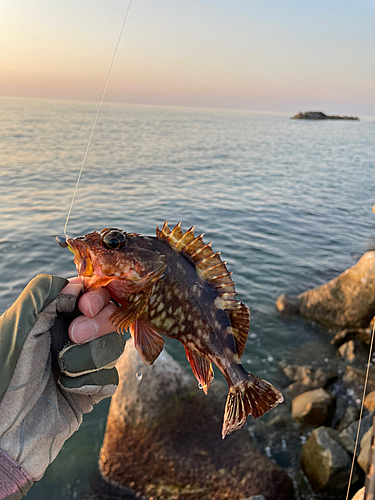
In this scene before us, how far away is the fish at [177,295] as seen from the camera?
3139mm

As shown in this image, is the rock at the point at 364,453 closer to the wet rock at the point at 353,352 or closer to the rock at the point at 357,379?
the rock at the point at 357,379

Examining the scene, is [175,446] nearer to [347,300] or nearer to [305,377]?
[305,377]

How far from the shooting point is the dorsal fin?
3.19 m

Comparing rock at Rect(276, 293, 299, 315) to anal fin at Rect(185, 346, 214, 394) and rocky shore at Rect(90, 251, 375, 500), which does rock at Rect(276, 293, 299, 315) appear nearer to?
rocky shore at Rect(90, 251, 375, 500)

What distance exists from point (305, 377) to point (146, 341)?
24.0 feet

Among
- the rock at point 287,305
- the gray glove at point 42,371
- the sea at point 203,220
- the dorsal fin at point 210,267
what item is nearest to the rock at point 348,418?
the sea at point 203,220

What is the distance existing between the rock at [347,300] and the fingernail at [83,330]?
31.9ft

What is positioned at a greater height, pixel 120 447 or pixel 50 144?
pixel 50 144

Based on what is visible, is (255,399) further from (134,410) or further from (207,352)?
(134,410)

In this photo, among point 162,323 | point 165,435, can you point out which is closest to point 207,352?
point 162,323

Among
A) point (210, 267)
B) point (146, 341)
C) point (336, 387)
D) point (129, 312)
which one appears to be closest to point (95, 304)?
point (129, 312)

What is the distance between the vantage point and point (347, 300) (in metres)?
11.3

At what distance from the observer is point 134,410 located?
7.27 meters

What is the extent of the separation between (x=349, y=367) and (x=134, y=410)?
575 cm
